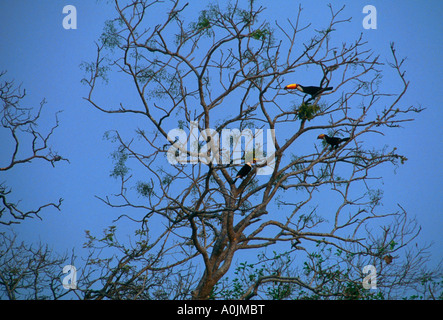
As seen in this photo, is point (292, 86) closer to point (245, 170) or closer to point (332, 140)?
point (332, 140)

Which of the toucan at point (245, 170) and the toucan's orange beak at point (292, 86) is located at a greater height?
the toucan's orange beak at point (292, 86)

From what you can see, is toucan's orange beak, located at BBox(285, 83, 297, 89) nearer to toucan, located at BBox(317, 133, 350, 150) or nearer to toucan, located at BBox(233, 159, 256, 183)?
toucan, located at BBox(317, 133, 350, 150)

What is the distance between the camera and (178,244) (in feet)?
24.6

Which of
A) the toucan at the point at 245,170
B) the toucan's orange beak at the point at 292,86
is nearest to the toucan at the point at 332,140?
the toucan's orange beak at the point at 292,86

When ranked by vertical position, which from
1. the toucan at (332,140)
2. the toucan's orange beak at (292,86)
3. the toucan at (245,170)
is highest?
the toucan's orange beak at (292,86)

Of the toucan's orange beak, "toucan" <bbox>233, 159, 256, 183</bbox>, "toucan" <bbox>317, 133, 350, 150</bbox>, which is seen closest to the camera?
"toucan" <bbox>233, 159, 256, 183</bbox>

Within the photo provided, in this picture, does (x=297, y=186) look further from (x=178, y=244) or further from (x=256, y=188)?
(x=178, y=244)

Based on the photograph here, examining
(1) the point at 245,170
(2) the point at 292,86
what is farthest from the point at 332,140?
(1) the point at 245,170

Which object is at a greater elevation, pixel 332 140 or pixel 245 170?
pixel 332 140

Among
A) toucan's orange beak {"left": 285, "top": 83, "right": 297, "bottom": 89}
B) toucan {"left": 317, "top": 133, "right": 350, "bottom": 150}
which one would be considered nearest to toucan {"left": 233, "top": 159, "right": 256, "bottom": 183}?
toucan {"left": 317, "top": 133, "right": 350, "bottom": 150}

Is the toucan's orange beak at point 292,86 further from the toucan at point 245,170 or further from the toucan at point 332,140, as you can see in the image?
the toucan at point 245,170

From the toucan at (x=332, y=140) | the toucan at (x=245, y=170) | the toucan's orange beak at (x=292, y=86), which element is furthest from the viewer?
the toucan's orange beak at (x=292, y=86)
